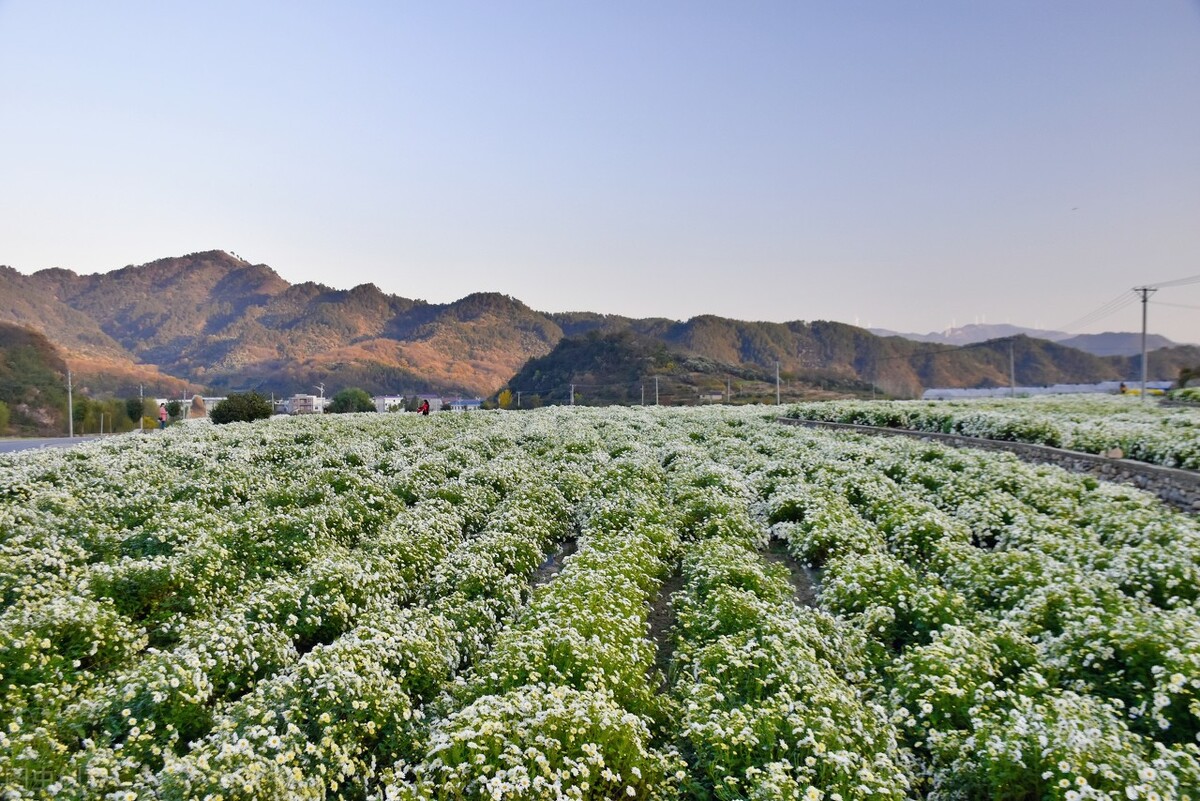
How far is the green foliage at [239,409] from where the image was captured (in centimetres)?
4612

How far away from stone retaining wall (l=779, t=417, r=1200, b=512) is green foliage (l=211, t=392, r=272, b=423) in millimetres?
43961

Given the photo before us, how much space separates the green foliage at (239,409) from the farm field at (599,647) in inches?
1269

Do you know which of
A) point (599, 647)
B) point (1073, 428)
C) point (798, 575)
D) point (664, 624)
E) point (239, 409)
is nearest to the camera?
point (599, 647)

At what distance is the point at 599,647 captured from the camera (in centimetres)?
721

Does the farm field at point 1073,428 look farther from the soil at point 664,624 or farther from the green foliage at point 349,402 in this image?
the green foliage at point 349,402

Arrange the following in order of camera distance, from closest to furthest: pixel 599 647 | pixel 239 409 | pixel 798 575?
pixel 599 647
pixel 798 575
pixel 239 409

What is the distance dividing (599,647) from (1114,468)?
19.2 m

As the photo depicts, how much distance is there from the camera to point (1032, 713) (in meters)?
5.94

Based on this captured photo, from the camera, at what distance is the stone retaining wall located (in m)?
15.9

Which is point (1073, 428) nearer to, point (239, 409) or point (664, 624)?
point (664, 624)

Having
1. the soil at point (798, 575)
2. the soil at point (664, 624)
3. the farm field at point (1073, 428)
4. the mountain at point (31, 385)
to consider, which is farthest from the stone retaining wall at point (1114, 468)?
the mountain at point (31, 385)

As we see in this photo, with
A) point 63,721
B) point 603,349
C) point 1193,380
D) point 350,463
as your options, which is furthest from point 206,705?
point 603,349

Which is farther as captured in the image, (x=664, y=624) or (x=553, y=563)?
(x=553, y=563)

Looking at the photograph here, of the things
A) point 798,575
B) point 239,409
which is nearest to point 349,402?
point 239,409
